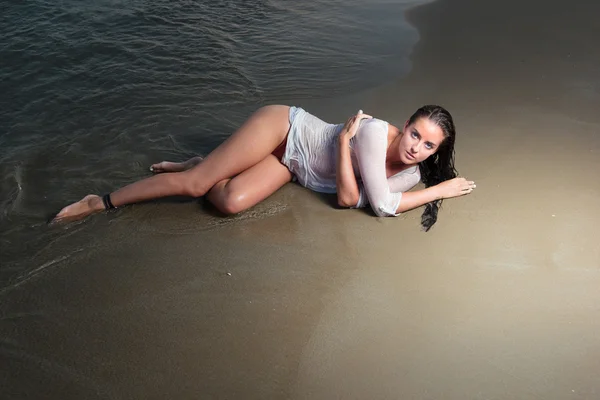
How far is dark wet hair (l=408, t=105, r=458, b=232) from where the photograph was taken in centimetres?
312

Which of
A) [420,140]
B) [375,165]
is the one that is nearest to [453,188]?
[420,140]

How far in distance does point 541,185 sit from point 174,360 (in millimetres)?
2531

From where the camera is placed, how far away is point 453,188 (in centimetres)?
346

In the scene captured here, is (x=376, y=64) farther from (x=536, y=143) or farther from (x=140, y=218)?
(x=140, y=218)

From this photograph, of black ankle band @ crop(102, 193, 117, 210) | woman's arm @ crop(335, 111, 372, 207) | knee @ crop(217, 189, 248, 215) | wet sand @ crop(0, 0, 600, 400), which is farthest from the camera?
black ankle band @ crop(102, 193, 117, 210)

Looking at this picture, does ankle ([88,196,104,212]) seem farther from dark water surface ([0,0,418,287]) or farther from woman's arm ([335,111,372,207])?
woman's arm ([335,111,372,207])

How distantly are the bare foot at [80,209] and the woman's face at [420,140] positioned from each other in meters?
1.90

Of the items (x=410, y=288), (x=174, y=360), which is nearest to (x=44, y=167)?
(x=174, y=360)

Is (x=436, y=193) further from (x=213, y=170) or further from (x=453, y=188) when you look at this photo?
(x=213, y=170)

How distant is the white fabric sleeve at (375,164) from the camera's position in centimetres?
313

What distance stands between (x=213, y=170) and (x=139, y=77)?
2281mm

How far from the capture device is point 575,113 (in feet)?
14.0

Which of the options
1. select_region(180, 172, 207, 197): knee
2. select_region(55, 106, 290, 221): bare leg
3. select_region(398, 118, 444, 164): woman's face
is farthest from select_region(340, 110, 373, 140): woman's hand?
select_region(180, 172, 207, 197): knee

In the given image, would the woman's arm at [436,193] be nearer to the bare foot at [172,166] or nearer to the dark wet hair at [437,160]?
the dark wet hair at [437,160]
